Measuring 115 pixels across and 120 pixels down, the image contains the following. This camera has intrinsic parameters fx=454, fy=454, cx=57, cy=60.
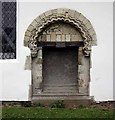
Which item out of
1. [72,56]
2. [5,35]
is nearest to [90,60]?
[72,56]

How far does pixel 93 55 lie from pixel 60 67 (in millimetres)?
1261

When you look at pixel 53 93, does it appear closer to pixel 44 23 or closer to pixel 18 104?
pixel 18 104

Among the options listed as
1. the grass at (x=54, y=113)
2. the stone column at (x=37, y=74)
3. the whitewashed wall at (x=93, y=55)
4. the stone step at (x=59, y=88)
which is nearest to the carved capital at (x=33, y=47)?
the whitewashed wall at (x=93, y=55)

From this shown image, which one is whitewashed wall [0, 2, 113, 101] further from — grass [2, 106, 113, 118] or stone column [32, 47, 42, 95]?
grass [2, 106, 113, 118]

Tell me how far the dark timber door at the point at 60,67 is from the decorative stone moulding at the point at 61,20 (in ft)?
2.45

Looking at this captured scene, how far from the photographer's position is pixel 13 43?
1405cm

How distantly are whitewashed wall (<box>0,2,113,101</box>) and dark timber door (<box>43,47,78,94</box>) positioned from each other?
80 centimetres

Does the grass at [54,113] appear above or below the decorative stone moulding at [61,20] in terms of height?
below

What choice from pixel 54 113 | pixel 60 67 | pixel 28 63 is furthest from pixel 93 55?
pixel 54 113

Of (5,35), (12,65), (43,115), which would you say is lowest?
(43,115)

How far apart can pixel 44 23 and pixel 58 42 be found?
0.75 metres

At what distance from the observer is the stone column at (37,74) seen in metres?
13.9

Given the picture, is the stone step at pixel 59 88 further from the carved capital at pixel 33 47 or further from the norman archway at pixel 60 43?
the carved capital at pixel 33 47

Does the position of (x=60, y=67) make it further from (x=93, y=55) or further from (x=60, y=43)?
(x=93, y=55)
